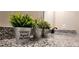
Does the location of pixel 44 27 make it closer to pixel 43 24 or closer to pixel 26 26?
pixel 43 24

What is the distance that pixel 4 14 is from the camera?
1922 mm

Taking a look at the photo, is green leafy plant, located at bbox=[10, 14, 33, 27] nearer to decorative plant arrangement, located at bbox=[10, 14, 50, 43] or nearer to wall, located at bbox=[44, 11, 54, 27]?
decorative plant arrangement, located at bbox=[10, 14, 50, 43]

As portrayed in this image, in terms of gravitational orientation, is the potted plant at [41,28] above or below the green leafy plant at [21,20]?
below

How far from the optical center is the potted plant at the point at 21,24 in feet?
6.34

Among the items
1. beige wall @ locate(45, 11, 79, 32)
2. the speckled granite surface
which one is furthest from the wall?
the speckled granite surface

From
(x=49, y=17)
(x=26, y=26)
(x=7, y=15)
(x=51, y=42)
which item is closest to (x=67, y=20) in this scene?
(x=49, y=17)

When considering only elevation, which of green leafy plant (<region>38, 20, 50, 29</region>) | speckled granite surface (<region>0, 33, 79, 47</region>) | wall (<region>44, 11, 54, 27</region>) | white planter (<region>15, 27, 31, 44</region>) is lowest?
speckled granite surface (<region>0, 33, 79, 47</region>)

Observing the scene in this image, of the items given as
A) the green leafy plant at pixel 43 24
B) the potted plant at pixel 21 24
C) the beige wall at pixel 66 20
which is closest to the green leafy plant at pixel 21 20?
the potted plant at pixel 21 24

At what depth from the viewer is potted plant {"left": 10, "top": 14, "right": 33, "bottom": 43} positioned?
1.93m

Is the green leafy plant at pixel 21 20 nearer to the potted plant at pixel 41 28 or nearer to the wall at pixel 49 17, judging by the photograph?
the potted plant at pixel 41 28

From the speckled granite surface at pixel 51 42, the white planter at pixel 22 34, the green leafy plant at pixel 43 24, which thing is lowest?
the speckled granite surface at pixel 51 42
